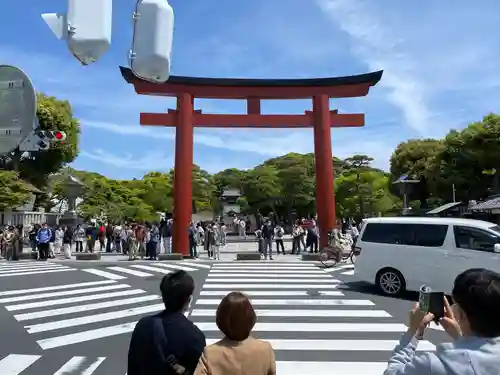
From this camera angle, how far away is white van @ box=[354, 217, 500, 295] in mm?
9547

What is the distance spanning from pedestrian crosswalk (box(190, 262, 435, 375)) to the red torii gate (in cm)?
695

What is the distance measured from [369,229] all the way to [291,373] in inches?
257

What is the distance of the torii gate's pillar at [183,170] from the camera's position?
1964 centimetres

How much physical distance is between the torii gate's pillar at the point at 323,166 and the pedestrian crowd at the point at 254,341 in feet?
58.6

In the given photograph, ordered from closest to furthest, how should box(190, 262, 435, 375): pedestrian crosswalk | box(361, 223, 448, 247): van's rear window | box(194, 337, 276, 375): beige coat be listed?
box(194, 337, 276, 375): beige coat < box(190, 262, 435, 375): pedestrian crosswalk < box(361, 223, 448, 247): van's rear window

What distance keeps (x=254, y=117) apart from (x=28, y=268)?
10.4m

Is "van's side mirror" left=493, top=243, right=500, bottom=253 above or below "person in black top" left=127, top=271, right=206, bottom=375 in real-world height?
above

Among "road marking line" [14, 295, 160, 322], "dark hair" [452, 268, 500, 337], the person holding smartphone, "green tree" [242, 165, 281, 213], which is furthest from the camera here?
"green tree" [242, 165, 281, 213]

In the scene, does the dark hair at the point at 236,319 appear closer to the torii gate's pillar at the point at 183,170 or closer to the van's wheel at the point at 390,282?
the van's wheel at the point at 390,282

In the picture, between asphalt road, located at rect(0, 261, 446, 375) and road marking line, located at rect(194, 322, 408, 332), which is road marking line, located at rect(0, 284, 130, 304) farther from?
road marking line, located at rect(194, 322, 408, 332)

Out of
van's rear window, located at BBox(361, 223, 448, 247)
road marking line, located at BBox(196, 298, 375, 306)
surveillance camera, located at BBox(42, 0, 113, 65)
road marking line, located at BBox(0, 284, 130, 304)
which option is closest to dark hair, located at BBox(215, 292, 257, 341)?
surveillance camera, located at BBox(42, 0, 113, 65)

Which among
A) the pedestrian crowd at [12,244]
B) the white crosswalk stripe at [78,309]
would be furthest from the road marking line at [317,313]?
the pedestrian crowd at [12,244]

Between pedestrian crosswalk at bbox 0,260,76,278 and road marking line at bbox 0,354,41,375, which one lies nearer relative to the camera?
road marking line at bbox 0,354,41,375

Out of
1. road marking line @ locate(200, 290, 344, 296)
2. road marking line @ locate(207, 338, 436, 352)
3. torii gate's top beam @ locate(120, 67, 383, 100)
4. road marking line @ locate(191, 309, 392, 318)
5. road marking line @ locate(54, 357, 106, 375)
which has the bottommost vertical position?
road marking line @ locate(54, 357, 106, 375)
